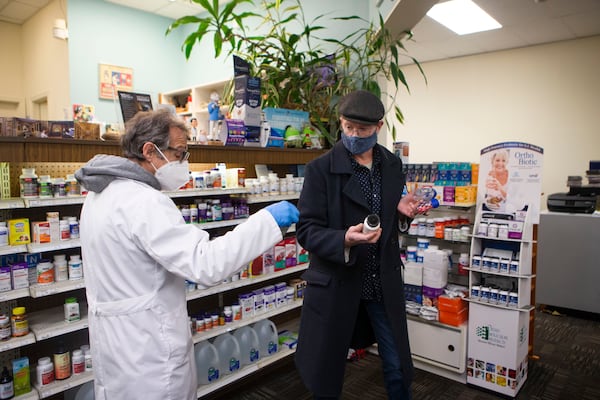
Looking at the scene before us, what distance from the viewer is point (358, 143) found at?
6.45 ft

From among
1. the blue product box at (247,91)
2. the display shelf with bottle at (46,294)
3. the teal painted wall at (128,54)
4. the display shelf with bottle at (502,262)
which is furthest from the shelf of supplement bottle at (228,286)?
the teal painted wall at (128,54)

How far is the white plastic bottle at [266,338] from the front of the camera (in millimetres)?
3268

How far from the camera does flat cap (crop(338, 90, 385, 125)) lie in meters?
1.89

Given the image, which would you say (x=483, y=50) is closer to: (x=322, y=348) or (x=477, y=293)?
(x=477, y=293)

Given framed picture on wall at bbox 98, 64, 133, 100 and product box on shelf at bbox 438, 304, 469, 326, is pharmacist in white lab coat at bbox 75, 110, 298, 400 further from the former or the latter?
framed picture on wall at bbox 98, 64, 133, 100

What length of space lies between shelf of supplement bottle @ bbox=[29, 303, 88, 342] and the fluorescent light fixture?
516 centimetres

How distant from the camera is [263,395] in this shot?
10.1 ft

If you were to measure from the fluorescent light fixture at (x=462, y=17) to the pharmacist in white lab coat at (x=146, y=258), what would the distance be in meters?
4.89

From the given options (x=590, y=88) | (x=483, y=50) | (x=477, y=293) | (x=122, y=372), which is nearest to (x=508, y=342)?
(x=477, y=293)

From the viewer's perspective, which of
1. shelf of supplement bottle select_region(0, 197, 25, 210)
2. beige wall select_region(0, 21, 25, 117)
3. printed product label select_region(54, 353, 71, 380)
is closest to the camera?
shelf of supplement bottle select_region(0, 197, 25, 210)

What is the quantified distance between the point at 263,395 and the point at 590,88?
6614 millimetres

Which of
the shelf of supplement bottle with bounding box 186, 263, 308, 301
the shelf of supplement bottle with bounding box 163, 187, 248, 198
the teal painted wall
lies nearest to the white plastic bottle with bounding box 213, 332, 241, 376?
the shelf of supplement bottle with bounding box 186, 263, 308, 301

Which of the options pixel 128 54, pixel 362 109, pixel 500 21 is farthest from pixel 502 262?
pixel 128 54

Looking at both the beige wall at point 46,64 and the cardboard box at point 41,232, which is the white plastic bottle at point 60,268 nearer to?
the cardboard box at point 41,232
